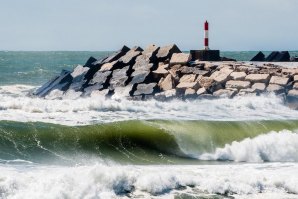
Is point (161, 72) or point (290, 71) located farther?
point (161, 72)

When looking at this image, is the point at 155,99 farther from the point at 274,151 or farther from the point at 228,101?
the point at 274,151

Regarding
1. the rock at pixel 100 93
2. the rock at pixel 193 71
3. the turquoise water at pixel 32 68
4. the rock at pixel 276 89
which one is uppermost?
the rock at pixel 193 71

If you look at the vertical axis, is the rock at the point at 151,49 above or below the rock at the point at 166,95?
above

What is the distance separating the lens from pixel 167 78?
64.4 ft

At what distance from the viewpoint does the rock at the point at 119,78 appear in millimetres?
20203

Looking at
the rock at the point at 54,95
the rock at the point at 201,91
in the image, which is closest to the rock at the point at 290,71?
the rock at the point at 201,91

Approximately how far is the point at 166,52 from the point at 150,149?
980 centimetres

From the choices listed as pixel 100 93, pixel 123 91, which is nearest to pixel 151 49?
pixel 123 91

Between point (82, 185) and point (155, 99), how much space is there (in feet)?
34.8

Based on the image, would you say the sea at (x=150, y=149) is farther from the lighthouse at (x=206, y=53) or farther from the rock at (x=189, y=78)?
the lighthouse at (x=206, y=53)

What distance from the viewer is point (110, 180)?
8.50 m

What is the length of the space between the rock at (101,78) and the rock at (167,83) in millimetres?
2250

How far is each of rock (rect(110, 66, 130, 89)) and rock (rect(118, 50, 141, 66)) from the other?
1.70ft

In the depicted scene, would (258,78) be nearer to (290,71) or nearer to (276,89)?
(276,89)
